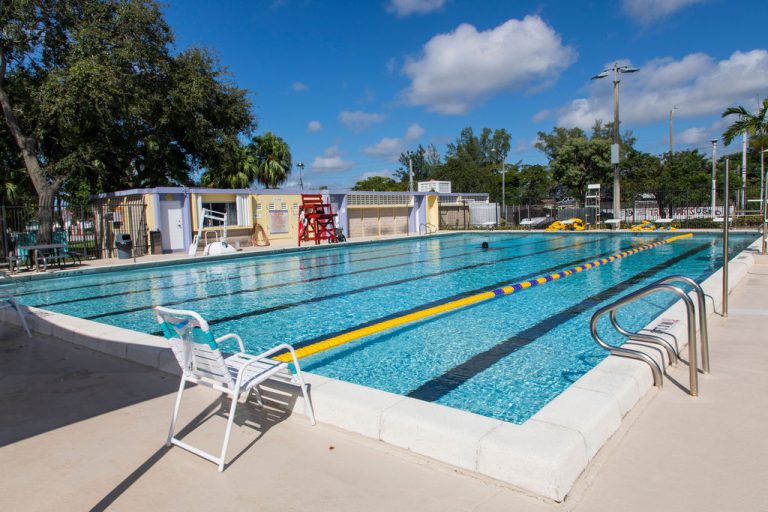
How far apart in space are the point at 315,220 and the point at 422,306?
46.9ft

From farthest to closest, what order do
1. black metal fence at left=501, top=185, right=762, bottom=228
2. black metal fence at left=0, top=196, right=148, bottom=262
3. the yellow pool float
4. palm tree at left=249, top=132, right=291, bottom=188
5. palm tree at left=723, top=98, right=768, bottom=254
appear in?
palm tree at left=249, top=132, right=291, bottom=188 → black metal fence at left=501, top=185, right=762, bottom=228 → the yellow pool float → black metal fence at left=0, top=196, right=148, bottom=262 → palm tree at left=723, top=98, right=768, bottom=254

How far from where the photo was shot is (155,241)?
18.0 metres

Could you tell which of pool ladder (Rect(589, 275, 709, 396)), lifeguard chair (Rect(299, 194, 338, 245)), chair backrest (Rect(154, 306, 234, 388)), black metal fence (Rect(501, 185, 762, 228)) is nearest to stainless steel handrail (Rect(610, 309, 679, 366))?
pool ladder (Rect(589, 275, 709, 396))

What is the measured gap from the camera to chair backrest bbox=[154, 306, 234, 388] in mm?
2814

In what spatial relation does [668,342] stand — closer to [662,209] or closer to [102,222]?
[102,222]

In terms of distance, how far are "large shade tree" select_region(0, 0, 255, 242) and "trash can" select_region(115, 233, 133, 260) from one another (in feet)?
9.32

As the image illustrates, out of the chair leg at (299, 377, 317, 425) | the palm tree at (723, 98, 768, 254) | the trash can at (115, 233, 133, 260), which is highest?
the palm tree at (723, 98, 768, 254)

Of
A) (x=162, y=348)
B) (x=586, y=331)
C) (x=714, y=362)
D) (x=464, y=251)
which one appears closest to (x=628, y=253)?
(x=464, y=251)

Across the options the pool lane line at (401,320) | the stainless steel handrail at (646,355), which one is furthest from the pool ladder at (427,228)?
the stainless steel handrail at (646,355)

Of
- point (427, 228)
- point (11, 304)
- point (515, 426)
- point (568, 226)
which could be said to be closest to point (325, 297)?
point (11, 304)

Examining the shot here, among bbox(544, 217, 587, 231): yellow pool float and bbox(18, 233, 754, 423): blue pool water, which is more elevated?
bbox(544, 217, 587, 231): yellow pool float

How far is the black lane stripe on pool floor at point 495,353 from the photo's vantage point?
4641 millimetres

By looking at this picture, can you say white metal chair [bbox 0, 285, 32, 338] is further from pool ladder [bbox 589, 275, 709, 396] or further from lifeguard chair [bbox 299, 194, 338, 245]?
lifeguard chair [bbox 299, 194, 338, 245]

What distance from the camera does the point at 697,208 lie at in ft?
102
